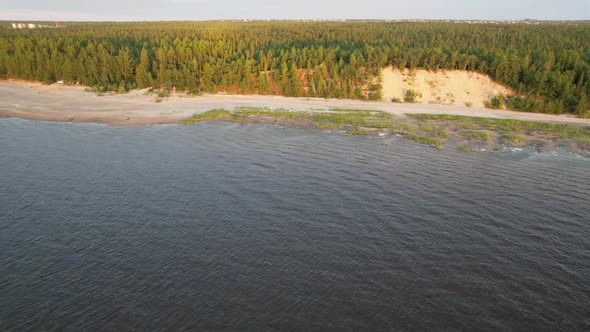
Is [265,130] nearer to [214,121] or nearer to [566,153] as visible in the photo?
[214,121]

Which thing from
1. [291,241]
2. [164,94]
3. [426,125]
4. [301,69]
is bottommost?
[291,241]

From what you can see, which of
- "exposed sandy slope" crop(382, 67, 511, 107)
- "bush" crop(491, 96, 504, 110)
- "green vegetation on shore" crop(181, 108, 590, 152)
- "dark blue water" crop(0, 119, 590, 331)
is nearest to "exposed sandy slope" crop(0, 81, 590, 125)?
"bush" crop(491, 96, 504, 110)

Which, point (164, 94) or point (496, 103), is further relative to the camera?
point (164, 94)

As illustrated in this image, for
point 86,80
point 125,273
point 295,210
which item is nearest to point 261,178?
point 295,210

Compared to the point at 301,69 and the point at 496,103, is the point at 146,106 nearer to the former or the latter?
the point at 301,69

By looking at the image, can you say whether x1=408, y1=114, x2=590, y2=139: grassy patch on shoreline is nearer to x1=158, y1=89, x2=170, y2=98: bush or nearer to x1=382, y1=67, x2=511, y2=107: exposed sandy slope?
x1=382, y1=67, x2=511, y2=107: exposed sandy slope

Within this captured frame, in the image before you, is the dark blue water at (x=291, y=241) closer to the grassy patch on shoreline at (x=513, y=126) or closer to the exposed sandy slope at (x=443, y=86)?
the grassy patch on shoreline at (x=513, y=126)

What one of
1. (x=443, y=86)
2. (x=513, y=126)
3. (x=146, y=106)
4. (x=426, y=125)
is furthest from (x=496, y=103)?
(x=146, y=106)
